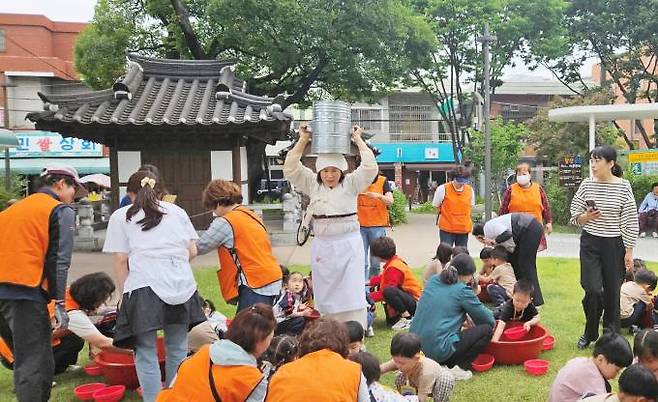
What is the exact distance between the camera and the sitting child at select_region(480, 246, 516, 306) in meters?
6.02

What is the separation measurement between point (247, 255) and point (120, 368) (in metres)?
1.33

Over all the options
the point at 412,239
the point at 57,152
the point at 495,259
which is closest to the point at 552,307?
the point at 495,259

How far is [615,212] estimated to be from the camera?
199 inches

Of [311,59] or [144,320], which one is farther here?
[311,59]

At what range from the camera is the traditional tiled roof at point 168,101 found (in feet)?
35.0

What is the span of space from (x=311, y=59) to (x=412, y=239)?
21.1ft

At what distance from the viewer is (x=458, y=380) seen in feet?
14.7

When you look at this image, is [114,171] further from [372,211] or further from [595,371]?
[595,371]

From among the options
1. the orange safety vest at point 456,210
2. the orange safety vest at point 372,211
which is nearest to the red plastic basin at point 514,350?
the orange safety vest at point 372,211

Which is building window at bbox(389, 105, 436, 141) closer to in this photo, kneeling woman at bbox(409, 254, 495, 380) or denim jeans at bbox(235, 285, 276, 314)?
kneeling woman at bbox(409, 254, 495, 380)

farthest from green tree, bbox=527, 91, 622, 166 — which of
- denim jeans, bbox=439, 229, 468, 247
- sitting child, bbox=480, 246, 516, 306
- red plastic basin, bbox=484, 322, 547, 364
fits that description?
red plastic basin, bbox=484, 322, 547, 364

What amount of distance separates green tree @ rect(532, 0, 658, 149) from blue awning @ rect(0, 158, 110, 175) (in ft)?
68.4

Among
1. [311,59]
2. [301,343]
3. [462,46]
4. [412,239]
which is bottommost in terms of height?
[412,239]

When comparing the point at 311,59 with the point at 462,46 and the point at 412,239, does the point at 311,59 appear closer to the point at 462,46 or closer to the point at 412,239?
the point at 412,239
